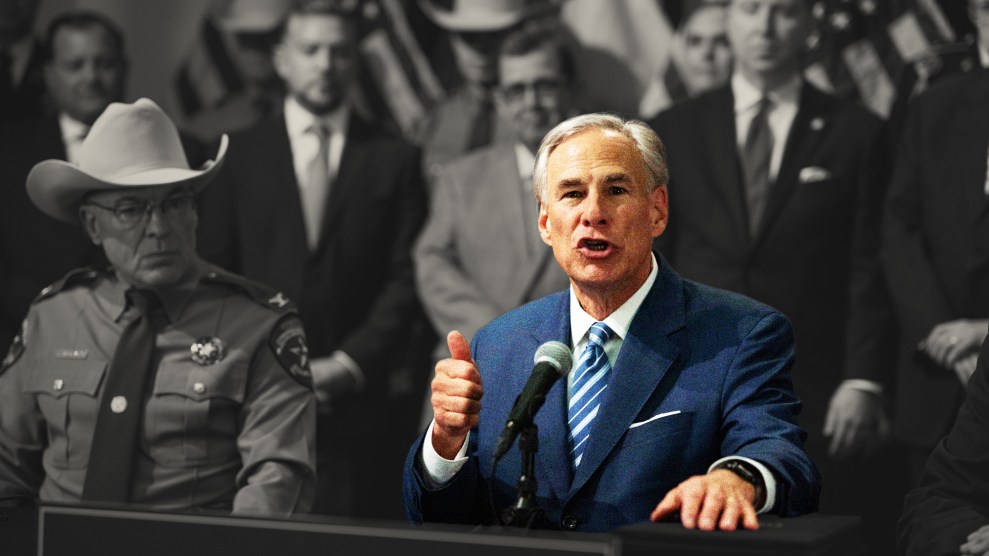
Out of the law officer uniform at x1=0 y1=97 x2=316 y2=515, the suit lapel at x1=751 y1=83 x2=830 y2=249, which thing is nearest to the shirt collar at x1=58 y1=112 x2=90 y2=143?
the law officer uniform at x1=0 y1=97 x2=316 y2=515

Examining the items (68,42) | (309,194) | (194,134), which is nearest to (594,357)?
(309,194)

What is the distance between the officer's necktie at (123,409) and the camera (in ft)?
13.8

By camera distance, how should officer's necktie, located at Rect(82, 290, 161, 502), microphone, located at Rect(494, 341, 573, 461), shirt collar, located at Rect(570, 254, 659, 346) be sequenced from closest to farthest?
microphone, located at Rect(494, 341, 573, 461) < shirt collar, located at Rect(570, 254, 659, 346) < officer's necktie, located at Rect(82, 290, 161, 502)

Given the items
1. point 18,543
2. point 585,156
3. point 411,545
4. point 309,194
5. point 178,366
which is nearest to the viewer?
point 411,545

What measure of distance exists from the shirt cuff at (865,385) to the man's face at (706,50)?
1.27 meters

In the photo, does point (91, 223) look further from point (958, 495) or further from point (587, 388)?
point (958, 495)

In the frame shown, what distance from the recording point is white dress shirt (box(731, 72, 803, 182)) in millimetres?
4582

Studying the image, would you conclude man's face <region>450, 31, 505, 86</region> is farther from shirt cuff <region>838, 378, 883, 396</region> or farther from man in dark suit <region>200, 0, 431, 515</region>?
shirt cuff <region>838, 378, 883, 396</region>

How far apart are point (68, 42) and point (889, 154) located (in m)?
3.74

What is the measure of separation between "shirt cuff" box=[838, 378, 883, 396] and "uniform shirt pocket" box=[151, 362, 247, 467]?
225 centimetres

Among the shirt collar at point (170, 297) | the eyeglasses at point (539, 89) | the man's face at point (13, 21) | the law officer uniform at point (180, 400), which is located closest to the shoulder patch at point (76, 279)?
the law officer uniform at point (180, 400)

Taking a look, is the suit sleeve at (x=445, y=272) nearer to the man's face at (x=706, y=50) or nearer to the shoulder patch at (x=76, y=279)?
the man's face at (x=706, y=50)

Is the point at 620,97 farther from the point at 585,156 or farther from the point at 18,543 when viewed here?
the point at 18,543

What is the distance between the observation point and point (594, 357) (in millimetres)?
2301
